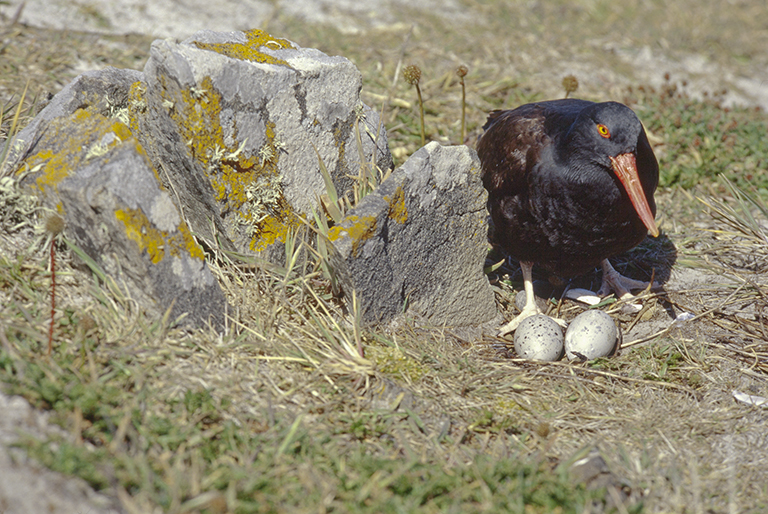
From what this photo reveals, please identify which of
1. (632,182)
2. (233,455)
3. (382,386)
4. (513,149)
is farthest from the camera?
(513,149)

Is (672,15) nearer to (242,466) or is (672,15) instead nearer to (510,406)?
(510,406)

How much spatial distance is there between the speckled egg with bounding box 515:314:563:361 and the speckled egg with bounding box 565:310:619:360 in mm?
63

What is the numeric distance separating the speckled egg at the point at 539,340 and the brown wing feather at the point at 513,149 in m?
0.78

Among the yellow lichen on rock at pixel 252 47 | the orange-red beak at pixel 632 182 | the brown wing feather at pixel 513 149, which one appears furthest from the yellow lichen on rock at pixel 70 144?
the orange-red beak at pixel 632 182

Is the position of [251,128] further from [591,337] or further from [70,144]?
[591,337]

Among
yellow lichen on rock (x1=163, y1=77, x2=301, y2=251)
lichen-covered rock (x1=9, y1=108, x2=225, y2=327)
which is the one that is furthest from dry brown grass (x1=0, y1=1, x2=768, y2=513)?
yellow lichen on rock (x1=163, y1=77, x2=301, y2=251)

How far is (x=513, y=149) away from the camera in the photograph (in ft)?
11.5

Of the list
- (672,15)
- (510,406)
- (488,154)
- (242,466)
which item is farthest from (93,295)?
(672,15)

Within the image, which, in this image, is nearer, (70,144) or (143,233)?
(143,233)

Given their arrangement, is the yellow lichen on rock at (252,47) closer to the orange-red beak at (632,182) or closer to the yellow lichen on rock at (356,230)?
the yellow lichen on rock at (356,230)

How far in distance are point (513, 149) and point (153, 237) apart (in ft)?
6.80

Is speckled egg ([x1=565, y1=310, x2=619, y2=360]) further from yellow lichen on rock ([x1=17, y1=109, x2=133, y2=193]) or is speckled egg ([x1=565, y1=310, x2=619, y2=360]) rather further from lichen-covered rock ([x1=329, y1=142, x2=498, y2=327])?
yellow lichen on rock ([x1=17, y1=109, x2=133, y2=193])

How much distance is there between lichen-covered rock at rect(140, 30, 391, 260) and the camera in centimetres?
272

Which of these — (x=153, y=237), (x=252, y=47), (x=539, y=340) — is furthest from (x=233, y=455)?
(x=252, y=47)
